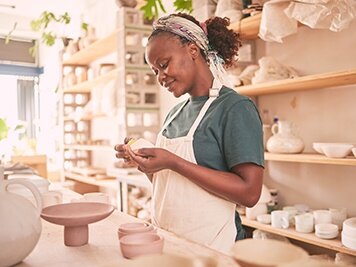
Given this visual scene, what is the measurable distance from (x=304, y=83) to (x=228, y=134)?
99cm

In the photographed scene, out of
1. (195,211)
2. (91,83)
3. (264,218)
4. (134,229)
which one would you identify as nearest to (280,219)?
(264,218)

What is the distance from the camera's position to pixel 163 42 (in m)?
1.37

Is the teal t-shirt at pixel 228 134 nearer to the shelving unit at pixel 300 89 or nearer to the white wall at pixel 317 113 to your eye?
the shelving unit at pixel 300 89

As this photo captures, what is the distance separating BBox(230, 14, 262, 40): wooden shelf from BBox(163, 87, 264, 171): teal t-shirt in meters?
1.03

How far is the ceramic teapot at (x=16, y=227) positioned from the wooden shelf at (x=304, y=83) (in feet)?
4.84

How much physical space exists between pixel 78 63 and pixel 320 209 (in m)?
3.74

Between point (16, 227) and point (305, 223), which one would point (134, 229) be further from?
point (305, 223)

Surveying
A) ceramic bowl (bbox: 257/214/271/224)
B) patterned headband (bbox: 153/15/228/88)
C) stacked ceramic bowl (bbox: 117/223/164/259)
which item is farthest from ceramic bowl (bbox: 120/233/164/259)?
ceramic bowl (bbox: 257/214/271/224)

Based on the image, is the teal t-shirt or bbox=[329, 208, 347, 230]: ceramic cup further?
bbox=[329, 208, 347, 230]: ceramic cup

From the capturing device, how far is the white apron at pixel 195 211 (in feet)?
4.24

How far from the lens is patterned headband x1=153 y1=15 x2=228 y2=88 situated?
4.52ft

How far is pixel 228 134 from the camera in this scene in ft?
4.07

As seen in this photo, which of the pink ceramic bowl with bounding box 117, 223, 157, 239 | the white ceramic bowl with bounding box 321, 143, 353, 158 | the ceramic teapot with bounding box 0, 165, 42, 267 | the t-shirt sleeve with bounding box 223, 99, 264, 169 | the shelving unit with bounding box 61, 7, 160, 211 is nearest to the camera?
the ceramic teapot with bounding box 0, 165, 42, 267

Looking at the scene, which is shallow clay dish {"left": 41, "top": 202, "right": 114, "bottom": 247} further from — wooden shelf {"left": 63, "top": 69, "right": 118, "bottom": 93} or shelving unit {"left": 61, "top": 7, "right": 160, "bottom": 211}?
wooden shelf {"left": 63, "top": 69, "right": 118, "bottom": 93}
